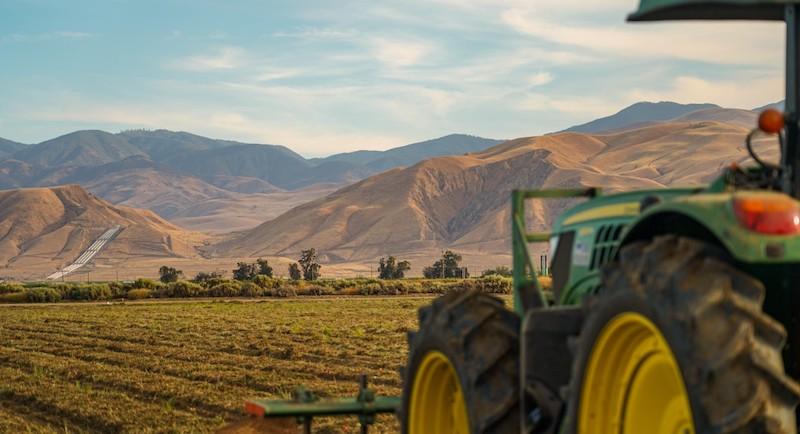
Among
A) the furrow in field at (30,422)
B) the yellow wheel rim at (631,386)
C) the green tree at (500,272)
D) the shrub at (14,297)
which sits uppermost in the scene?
the yellow wheel rim at (631,386)

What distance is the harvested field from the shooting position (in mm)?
13523

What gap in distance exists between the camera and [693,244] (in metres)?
4.53

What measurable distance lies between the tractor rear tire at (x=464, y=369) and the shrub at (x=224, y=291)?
204 feet

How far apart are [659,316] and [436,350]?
240 cm

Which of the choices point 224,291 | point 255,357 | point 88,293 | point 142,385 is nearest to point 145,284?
point 88,293

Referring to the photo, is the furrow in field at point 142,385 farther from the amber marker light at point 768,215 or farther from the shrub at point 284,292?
the shrub at point 284,292

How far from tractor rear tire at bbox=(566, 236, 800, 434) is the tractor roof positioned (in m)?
1.10

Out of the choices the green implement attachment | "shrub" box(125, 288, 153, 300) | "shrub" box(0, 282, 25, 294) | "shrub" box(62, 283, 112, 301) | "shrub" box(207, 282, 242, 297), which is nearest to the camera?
the green implement attachment

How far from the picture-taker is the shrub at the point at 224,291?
68.2 m

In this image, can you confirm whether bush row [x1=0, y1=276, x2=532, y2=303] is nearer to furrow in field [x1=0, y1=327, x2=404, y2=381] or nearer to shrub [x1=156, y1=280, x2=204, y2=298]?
shrub [x1=156, y1=280, x2=204, y2=298]

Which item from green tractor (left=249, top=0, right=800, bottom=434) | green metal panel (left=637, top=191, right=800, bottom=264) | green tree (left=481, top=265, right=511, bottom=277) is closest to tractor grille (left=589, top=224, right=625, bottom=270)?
green tractor (left=249, top=0, right=800, bottom=434)

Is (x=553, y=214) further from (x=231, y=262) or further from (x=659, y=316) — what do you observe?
(x=659, y=316)

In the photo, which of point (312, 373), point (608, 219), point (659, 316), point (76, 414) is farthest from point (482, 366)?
point (312, 373)

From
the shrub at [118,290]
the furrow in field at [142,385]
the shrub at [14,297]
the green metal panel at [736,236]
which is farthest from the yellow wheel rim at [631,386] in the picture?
the shrub at [118,290]
